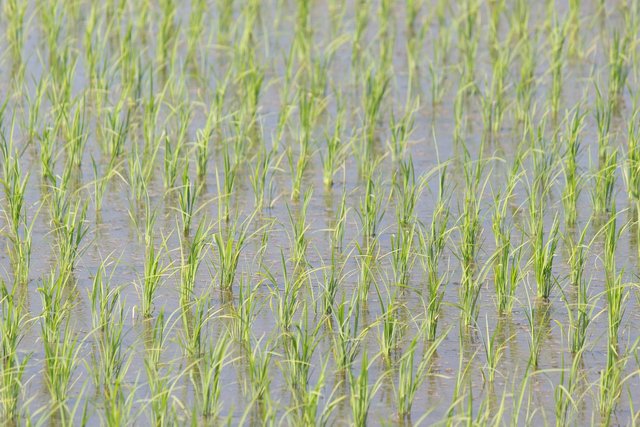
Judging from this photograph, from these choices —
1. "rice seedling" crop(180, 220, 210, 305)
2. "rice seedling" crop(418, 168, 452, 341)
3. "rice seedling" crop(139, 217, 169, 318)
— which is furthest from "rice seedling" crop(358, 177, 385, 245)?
"rice seedling" crop(139, 217, 169, 318)

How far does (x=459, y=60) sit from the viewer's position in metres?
8.05

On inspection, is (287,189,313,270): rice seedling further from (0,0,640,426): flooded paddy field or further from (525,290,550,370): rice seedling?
(525,290,550,370): rice seedling

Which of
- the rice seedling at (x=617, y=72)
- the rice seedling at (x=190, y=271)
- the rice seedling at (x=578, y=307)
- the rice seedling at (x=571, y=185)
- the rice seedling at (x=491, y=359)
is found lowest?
the rice seedling at (x=491, y=359)

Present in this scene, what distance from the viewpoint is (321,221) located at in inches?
231

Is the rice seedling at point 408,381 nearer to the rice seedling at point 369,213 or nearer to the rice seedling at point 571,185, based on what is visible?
the rice seedling at point 369,213

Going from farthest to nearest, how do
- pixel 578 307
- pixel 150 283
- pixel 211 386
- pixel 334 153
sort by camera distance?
pixel 334 153 → pixel 150 283 → pixel 578 307 → pixel 211 386

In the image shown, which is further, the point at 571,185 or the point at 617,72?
the point at 617,72

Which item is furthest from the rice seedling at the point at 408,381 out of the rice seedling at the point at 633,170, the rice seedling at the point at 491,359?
the rice seedling at the point at 633,170

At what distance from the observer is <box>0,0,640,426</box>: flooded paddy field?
4.32m

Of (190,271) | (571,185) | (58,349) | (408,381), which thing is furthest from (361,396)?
(571,185)

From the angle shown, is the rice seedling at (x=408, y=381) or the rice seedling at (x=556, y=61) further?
the rice seedling at (x=556, y=61)

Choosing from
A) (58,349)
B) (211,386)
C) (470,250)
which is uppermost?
(470,250)

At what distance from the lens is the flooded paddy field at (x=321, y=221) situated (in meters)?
4.32

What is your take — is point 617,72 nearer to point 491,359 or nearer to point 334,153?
point 334,153
